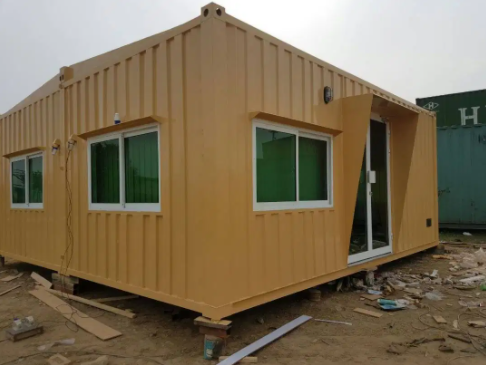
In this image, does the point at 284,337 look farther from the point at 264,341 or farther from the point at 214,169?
the point at 214,169

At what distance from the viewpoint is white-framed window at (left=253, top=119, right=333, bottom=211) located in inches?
161

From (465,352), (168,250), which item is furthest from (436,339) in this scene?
(168,250)

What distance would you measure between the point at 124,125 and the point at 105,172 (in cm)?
81

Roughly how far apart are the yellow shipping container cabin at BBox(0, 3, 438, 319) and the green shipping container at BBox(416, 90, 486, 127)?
31.0 ft

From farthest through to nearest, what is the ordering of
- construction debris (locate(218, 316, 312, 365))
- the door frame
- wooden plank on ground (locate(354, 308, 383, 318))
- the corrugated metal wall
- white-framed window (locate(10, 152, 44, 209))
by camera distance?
white-framed window (locate(10, 152, 44, 209)), the door frame, wooden plank on ground (locate(354, 308, 383, 318)), the corrugated metal wall, construction debris (locate(218, 316, 312, 365))

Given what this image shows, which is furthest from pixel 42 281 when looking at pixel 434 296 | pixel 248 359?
pixel 434 296

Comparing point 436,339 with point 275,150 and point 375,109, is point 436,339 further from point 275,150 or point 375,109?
point 375,109

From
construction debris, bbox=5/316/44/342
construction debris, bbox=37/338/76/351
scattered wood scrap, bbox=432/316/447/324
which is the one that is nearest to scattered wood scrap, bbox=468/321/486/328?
scattered wood scrap, bbox=432/316/447/324

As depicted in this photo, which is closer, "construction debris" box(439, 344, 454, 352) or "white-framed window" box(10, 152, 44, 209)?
"construction debris" box(439, 344, 454, 352)

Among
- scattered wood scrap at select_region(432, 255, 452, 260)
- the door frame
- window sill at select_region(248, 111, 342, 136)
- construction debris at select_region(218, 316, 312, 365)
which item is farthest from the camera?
scattered wood scrap at select_region(432, 255, 452, 260)

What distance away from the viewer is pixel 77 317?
457 cm

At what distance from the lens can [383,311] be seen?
15.2 ft

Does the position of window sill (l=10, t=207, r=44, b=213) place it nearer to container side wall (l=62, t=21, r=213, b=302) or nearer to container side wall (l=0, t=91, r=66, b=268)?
container side wall (l=0, t=91, r=66, b=268)

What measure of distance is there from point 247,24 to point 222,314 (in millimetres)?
2734
